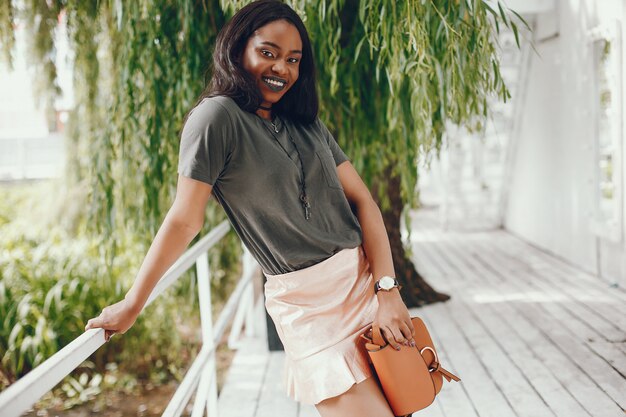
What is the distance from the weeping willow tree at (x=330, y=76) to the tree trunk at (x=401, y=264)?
80 centimetres

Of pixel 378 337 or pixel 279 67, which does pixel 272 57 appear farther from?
pixel 378 337

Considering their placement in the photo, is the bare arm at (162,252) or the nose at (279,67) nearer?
the bare arm at (162,252)

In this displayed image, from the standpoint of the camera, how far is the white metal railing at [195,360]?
0.93 meters

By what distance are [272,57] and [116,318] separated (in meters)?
0.60

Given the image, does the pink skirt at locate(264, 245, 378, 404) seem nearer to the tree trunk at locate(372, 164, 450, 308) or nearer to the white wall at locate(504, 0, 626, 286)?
the tree trunk at locate(372, 164, 450, 308)

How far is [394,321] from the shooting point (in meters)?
1.40

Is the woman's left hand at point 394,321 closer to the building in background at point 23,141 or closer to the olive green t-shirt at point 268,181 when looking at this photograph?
the olive green t-shirt at point 268,181

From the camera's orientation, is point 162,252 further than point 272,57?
No

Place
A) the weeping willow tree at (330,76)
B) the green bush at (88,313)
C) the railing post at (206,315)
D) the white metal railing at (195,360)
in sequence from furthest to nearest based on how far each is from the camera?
the green bush at (88,313)
the railing post at (206,315)
the weeping willow tree at (330,76)
the white metal railing at (195,360)

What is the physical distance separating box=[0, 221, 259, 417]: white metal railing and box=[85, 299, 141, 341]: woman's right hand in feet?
0.05

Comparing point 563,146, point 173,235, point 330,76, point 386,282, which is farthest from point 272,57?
point 563,146

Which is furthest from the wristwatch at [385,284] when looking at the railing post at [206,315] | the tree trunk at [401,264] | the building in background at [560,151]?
the tree trunk at [401,264]

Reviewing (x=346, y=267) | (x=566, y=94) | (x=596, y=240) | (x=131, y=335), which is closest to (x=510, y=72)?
→ (x=566, y=94)

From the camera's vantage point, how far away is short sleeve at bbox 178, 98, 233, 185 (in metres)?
1.26
